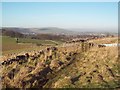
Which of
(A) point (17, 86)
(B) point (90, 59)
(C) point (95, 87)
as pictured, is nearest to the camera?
(C) point (95, 87)

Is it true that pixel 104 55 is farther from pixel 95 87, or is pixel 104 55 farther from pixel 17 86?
pixel 17 86

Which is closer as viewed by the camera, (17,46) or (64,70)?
(64,70)

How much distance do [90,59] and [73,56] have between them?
2.36 ft

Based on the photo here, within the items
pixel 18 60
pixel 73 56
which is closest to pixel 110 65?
pixel 73 56

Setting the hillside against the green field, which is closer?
the hillside

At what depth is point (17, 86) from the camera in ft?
27.4

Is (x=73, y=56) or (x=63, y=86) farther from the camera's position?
(x=73, y=56)

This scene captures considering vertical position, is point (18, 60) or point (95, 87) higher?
point (18, 60)

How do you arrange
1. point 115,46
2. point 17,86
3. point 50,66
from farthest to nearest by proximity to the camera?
1. point 115,46
2. point 50,66
3. point 17,86

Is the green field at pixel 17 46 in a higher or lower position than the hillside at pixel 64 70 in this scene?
higher

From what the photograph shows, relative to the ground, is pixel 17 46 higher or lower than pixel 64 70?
higher

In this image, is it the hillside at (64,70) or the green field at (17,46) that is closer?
the hillside at (64,70)

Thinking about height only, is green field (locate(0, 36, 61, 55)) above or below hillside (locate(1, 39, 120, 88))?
above

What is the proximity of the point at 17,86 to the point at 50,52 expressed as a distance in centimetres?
265
